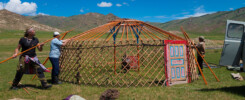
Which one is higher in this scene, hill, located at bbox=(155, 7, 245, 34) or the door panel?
hill, located at bbox=(155, 7, 245, 34)

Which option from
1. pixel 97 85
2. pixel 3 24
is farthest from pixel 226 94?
pixel 3 24

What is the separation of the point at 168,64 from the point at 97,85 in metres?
1.87

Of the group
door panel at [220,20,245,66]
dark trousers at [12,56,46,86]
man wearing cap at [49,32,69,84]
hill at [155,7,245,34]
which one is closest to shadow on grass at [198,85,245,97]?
door panel at [220,20,245,66]

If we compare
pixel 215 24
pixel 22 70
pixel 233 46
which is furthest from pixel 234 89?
pixel 215 24

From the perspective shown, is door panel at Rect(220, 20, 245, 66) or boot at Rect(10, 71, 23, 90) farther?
boot at Rect(10, 71, 23, 90)

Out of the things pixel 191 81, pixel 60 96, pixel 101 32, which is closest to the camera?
pixel 60 96

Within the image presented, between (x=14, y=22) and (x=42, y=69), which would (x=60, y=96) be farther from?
(x=14, y=22)

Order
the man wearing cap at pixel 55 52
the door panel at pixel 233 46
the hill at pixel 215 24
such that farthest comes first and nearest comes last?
the hill at pixel 215 24
the man wearing cap at pixel 55 52
the door panel at pixel 233 46

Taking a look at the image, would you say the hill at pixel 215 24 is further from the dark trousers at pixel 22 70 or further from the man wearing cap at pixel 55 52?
the dark trousers at pixel 22 70

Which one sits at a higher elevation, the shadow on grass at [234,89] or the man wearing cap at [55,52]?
the man wearing cap at [55,52]

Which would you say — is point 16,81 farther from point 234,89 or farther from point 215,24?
point 215,24

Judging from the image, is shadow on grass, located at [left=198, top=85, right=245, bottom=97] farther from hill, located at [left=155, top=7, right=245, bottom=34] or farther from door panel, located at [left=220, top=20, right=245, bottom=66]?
hill, located at [left=155, top=7, right=245, bottom=34]

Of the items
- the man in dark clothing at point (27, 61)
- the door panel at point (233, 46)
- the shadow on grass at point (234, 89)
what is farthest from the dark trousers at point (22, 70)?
the door panel at point (233, 46)

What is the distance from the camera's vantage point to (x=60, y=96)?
3920 mm
